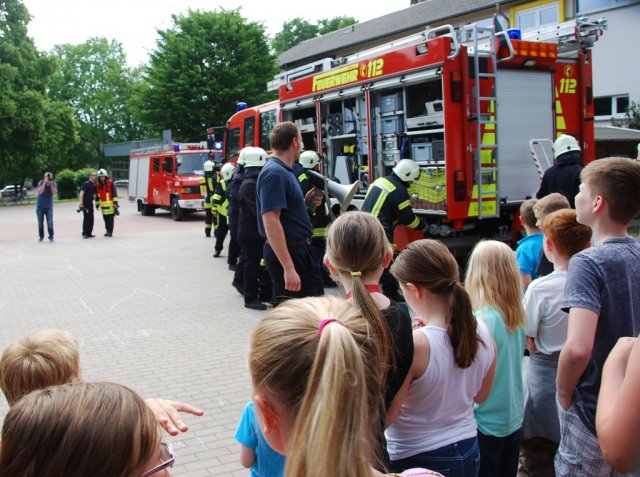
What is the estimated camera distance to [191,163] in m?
23.1

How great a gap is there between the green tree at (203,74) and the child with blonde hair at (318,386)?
111 ft

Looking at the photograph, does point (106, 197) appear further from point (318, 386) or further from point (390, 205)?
point (318, 386)

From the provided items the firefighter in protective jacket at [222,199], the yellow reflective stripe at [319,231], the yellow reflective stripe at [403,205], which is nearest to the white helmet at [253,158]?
the yellow reflective stripe at [319,231]

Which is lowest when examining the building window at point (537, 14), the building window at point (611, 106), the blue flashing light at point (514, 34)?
the blue flashing light at point (514, 34)

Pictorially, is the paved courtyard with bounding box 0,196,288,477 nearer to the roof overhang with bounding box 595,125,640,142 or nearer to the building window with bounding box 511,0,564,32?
the roof overhang with bounding box 595,125,640,142

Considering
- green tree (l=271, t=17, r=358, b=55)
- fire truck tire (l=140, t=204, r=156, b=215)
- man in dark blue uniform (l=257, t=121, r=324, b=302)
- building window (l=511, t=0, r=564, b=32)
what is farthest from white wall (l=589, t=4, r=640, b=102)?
green tree (l=271, t=17, r=358, b=55)

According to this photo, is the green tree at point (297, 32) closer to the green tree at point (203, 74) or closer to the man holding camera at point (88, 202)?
the green tree at point (203, 74)

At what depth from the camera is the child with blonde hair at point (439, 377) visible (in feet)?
8.02

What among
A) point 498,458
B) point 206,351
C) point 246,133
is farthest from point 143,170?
point 498,458

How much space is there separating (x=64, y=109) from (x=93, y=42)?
3863 centimetres

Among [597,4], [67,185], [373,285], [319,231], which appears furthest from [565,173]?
[67,185]

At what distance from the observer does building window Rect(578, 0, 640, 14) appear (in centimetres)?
2332

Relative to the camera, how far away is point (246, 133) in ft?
43.0

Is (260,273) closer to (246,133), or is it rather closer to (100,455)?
(246,133)
